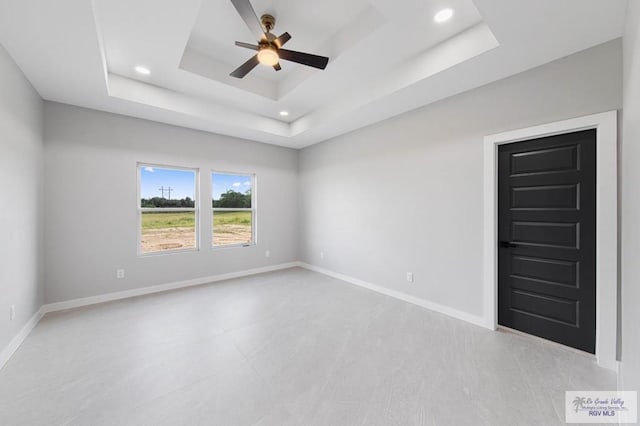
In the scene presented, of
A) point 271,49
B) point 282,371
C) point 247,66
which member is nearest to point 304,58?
point 271,49

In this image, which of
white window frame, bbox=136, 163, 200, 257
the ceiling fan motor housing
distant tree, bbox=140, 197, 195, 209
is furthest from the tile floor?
the ceiling fan motor housing

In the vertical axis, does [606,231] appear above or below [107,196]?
below

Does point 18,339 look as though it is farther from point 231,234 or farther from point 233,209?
point 233,209

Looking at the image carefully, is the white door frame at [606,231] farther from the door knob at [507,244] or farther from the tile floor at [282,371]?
the door knob at [507,244]

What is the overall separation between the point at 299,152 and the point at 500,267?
4.34 m

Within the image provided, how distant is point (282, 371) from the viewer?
207cm

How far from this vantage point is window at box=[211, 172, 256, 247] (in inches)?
186

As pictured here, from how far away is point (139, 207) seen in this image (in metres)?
3.94

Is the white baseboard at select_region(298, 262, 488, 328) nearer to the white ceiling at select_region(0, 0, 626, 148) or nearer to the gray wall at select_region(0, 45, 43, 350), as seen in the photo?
the white ceiling at select_region(0, 0, 626, 148)

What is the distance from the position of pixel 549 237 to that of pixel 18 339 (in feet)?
17.3

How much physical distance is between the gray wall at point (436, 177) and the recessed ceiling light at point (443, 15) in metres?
0.99

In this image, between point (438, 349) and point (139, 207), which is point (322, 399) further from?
point (139, 207)

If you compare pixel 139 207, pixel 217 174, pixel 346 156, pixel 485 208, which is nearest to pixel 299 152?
pixel 346 156

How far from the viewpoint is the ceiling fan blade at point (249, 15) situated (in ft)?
6.27
